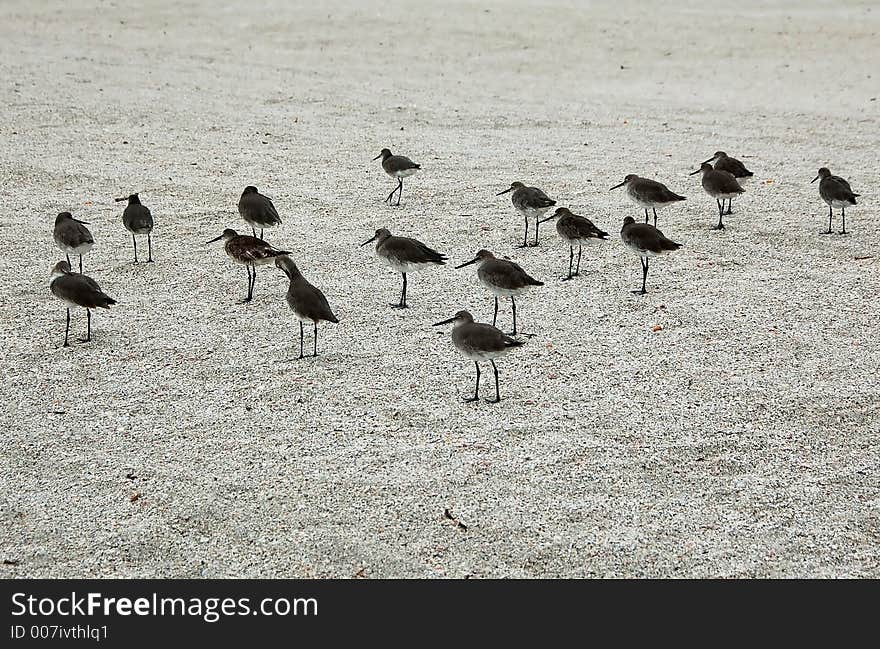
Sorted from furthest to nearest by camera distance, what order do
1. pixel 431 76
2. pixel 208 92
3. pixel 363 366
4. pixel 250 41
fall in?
pixel 250 41
pixel 431 76
pixel 208 92
pixel 363 366

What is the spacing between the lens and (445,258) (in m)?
8.74

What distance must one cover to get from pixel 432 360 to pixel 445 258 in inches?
75.6

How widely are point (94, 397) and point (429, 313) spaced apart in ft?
8.72

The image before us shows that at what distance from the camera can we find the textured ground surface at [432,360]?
5.09 meters

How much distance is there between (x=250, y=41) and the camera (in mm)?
20078

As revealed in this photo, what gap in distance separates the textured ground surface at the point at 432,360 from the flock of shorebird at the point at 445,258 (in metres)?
0.27

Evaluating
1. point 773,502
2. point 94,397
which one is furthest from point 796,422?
point 94,397

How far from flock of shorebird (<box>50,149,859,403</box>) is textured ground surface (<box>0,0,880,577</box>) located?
0.27m

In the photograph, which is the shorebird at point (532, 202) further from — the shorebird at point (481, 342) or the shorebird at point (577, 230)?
the shorebird at point (481, 342)

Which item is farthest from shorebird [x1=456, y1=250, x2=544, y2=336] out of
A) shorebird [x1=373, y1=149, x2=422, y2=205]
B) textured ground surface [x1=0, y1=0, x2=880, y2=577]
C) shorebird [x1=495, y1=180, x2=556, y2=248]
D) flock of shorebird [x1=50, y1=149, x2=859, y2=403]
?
shorebird [x1=373, y1=149, x2=422, y2=205]

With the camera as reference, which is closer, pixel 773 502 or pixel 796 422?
pixel 773 502

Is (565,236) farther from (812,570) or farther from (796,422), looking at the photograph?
(812,570)

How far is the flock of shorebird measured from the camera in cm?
678

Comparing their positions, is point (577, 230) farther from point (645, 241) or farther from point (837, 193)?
point (837, 193)
